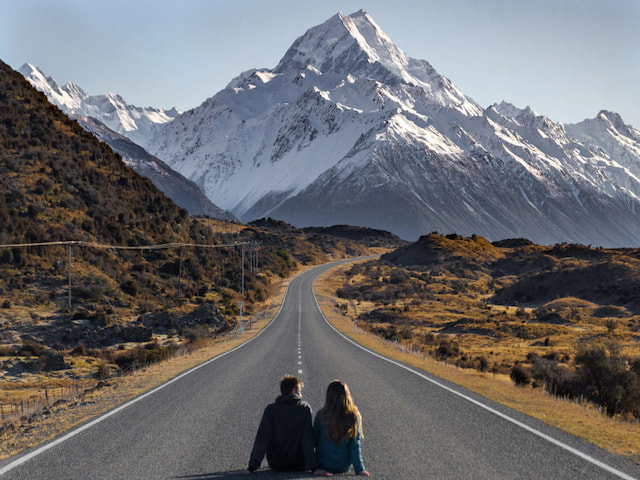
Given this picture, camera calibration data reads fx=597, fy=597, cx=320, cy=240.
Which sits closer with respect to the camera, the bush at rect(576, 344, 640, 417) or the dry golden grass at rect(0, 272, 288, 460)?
the dry golden grass at rect(0, 272, 288, 460)

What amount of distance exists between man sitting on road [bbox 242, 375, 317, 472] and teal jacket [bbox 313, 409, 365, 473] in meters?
0.14

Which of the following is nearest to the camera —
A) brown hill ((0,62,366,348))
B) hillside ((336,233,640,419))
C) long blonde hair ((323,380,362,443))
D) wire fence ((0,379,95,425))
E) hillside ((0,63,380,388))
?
long blonde hair ((323,380,362,443))

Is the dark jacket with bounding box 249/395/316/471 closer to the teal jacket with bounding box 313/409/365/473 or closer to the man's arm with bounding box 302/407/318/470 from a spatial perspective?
the man's arm with bounding box 302/407/318/470

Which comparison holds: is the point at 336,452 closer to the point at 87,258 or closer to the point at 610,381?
the point at 610,381

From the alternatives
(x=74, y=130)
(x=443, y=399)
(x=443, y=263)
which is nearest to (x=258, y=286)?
(x=74, y=130)

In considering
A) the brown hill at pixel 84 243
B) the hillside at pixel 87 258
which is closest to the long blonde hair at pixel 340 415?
→ the hillside at pixel 87 258

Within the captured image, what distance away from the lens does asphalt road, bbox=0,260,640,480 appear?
8312 mm

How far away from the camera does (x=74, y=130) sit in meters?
73.0

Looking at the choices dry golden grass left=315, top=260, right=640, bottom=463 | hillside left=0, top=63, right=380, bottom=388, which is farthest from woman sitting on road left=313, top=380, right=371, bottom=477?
hillside left=0, top=63, right=380, bottom=388

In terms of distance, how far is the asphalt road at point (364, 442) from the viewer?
8.31 meters

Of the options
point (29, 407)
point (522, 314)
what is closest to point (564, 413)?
point (29, 407)

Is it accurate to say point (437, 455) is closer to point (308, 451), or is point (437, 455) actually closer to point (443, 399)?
point (308, 451)

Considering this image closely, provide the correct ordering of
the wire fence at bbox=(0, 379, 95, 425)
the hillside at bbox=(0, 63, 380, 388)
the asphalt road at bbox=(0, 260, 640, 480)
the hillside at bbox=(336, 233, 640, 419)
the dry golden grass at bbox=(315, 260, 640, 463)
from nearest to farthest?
the asphalt road at bbox=(0, 260, 640, 480) → the dry golden grass at bbox=(315, 260, 640, 463) → the wire fence at bbox=(0, 379, 95, 425) → the hillside at bbox=(336, 233, 640, 419) → the hillside at bbox=(0, 63, 380, 388)

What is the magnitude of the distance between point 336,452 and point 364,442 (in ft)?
7.30
